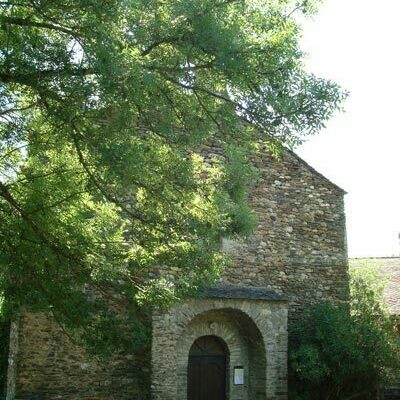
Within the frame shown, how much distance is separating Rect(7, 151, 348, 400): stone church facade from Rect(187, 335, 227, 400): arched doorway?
0.02 m

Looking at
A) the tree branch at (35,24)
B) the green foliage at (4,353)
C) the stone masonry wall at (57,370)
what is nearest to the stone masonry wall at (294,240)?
the stone masonry wall at (57,370)

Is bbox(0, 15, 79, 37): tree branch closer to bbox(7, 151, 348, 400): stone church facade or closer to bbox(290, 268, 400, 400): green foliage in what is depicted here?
bbox(7, 151, 348, 400): stone church facade

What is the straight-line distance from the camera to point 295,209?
14.8 m

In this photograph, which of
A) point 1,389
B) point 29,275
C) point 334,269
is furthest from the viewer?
point 334,269

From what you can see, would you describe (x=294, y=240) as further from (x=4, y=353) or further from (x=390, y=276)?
(x=390, y=276)

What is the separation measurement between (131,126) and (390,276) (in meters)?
17.1

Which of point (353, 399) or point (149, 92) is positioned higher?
point (149, 92)

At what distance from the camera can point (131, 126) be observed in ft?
21.0

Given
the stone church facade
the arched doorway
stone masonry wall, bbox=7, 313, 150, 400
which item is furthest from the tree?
the arched doorway

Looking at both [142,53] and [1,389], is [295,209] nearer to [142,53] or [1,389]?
[1,389]

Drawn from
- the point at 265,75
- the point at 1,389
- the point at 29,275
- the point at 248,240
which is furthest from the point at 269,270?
the point at 265,75

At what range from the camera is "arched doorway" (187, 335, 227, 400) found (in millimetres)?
13367

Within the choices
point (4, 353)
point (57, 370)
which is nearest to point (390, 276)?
point (57, 370)

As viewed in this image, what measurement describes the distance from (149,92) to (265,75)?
1.23 m
